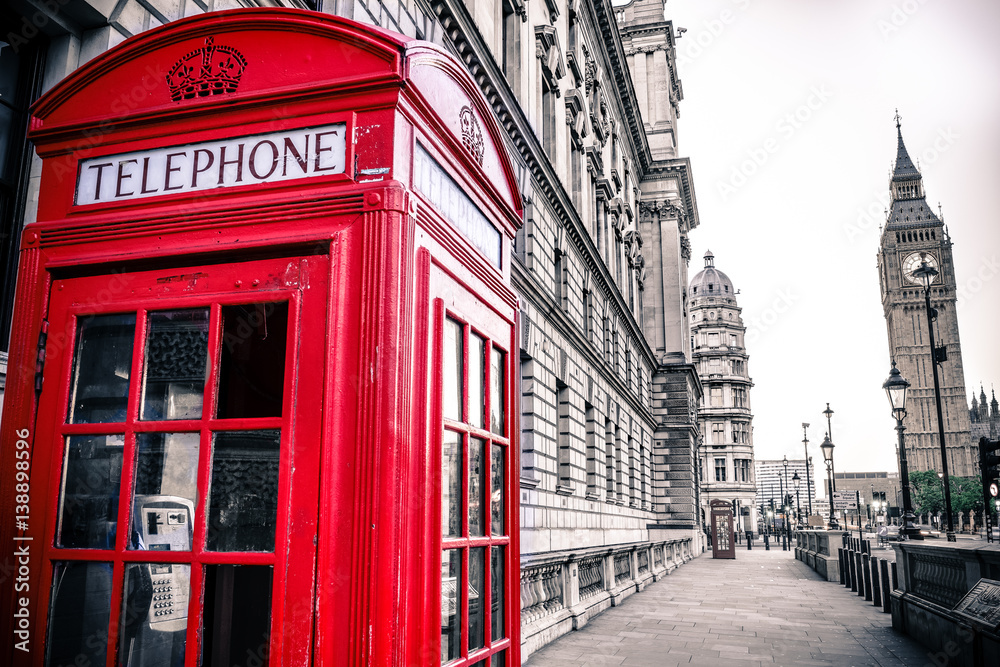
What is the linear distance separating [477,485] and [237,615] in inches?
35.5

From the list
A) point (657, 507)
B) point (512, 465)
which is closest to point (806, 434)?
point (657, 507)

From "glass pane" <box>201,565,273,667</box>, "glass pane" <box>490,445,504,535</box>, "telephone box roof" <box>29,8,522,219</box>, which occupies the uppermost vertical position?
"telephone box roof" <box>29,8,522,219</box>

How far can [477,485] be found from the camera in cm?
268

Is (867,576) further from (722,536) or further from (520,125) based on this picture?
(722,536)

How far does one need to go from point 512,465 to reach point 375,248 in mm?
1341

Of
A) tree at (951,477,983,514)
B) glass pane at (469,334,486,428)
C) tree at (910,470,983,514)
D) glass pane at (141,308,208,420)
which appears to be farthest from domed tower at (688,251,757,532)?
glass pane at (141,308,208,420)

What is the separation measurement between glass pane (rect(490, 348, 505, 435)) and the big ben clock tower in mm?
145142

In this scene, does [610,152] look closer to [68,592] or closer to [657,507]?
[657,507]

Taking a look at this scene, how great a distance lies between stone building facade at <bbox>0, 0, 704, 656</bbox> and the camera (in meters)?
4.25

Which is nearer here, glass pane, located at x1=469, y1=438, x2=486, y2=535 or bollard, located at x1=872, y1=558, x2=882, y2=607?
glass pane, located at x1=469, y1=438, x2=486, y2=535

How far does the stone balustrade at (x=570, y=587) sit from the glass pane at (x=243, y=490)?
26.4 ft

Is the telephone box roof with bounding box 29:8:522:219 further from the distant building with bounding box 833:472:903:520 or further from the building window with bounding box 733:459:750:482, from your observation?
the distant building with bounding box 833:472:903:520

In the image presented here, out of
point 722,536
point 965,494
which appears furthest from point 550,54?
point 965,494

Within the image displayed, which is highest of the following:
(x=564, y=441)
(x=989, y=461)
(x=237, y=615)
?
(x=564, y=441)
